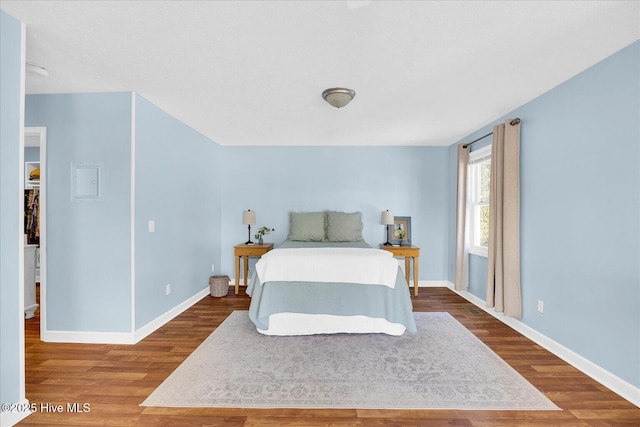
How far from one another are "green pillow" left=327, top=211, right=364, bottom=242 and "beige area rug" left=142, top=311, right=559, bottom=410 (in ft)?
5.83

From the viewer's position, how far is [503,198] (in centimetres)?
303

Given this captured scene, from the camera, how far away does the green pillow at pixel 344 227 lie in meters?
4.35

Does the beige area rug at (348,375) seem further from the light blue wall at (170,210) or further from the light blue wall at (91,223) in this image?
the light blue wall at (91,223)

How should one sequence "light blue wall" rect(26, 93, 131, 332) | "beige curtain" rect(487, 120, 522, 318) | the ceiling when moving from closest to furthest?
the ceiling → "light blue wall" rect(26, 93, 131, 332) → "beige curtain" rect(487, 120, 522, 318)

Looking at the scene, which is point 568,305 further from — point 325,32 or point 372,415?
point 325,32

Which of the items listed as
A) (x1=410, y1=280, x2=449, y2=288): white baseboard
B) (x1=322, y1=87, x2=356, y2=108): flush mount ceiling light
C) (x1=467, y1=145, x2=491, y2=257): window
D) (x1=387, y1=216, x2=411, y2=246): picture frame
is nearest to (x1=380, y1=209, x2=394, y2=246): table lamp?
(x1=387, y1=216, x2=411, y2=246): picture frame

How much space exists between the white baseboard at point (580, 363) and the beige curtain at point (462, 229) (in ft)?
2.59

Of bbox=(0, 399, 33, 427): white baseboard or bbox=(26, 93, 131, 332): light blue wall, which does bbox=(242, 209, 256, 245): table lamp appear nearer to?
bbox=(26, 93, 131, 332): light blue wall

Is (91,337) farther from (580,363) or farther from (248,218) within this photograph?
(580,363)

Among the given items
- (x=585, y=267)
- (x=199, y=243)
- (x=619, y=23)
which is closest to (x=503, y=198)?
(x=585, y=267)

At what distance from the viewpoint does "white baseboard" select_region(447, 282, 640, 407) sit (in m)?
1.85

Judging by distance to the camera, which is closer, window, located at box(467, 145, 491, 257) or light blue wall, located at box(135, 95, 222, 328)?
light blue wall, located at box(135, 95, 222, 328)

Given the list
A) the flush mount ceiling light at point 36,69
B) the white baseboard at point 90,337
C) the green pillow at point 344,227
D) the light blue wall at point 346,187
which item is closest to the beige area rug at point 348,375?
the white baseboard at point 90,337

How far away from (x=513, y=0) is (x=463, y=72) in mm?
770
